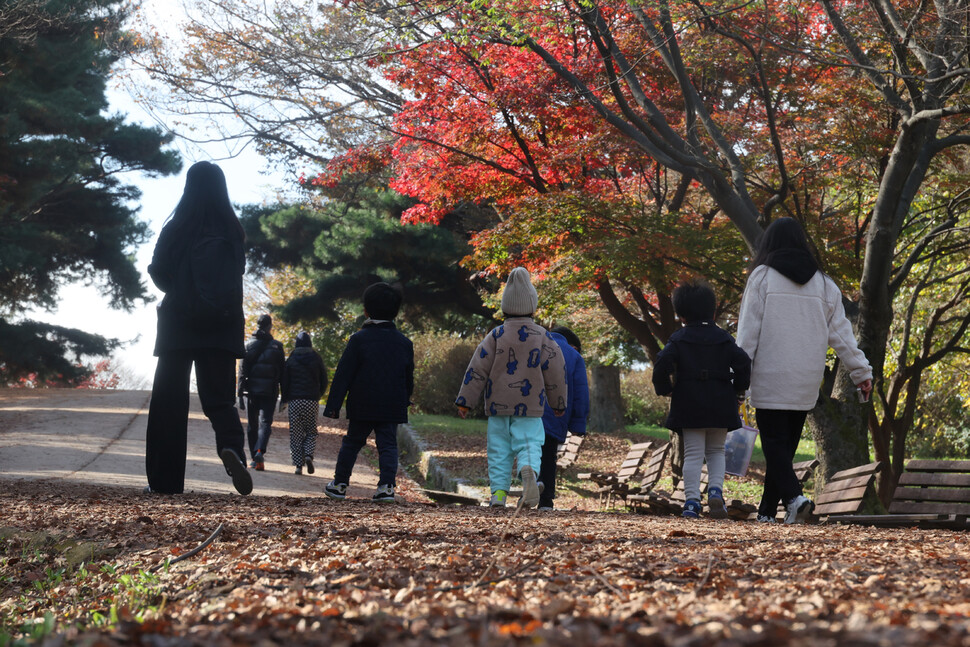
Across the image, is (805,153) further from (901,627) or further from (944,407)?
(944,407)

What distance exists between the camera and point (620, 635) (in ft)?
6.04

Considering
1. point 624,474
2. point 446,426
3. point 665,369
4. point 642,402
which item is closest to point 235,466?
point 665,369

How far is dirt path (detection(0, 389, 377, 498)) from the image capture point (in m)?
9.04

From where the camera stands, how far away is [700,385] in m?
6.33

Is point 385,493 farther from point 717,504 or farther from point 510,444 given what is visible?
point 717,504

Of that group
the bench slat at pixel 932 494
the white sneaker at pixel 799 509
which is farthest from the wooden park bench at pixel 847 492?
the white sneaker at pixel 799 509

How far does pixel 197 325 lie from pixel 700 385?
11.6ft

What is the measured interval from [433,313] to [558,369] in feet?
52.7

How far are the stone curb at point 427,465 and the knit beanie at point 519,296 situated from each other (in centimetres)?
342

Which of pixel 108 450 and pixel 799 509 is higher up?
pixel 799 509

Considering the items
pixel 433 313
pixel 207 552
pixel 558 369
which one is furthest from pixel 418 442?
pixel 207 552

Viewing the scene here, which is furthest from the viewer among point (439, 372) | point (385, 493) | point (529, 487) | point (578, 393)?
point (439, 372)

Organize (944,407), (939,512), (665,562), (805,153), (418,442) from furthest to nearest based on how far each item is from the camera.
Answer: (944,407) → (418,442) → (805,153) → (939,512) → (665,562)

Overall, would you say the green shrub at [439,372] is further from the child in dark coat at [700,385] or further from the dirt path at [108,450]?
the child in dark coat at [700,385]
